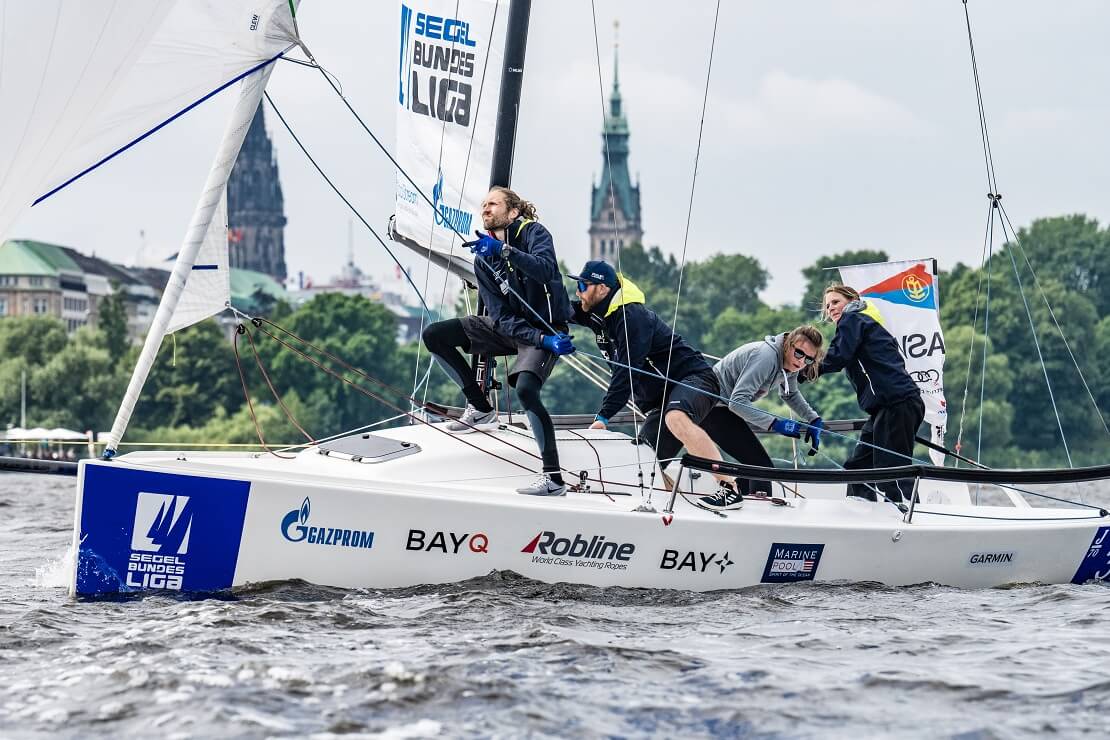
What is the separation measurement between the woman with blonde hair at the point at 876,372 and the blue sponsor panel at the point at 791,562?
82 centimetres

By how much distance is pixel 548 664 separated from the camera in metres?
5.81

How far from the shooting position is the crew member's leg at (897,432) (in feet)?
28.2

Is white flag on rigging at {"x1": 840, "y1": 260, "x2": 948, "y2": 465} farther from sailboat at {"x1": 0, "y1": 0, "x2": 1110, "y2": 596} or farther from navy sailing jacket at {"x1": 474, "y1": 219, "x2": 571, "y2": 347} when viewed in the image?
navy sailing jacket at {"x1": 474, "y1": 219, "x2": 571, "y2": 347}

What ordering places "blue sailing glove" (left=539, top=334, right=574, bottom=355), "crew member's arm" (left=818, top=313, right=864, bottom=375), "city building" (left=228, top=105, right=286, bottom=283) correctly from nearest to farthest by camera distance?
→ 1. "blue sailing glove" (left=539, top=334, right=574, bottom=355)
2. "crew member's arm" (left=818, top=313, right=864, bottom=375)
3. "city building" (left=228, top=105, right=286, bottom=283)

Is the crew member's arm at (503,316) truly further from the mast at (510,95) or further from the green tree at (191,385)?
the green tree at (191,385)

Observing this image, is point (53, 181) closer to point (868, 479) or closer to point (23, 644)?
point (23, 644)

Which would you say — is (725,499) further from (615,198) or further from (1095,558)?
(615,198)

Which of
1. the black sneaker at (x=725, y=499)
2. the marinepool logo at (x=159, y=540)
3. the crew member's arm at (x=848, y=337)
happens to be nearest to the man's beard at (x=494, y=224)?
the black sneaker at (x=725, y=499)

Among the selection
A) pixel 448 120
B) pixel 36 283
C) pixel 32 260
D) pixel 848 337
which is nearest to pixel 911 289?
pixel 848 337

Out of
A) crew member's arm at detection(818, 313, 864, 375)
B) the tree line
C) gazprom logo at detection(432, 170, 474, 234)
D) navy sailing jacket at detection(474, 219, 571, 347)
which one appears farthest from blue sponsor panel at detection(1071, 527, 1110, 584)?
the tree line

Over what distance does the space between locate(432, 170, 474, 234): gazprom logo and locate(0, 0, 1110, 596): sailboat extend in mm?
514

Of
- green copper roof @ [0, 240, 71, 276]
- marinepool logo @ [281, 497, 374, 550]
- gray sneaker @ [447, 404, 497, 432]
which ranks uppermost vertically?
gray sneaker @ [447, 404, 497, 432]

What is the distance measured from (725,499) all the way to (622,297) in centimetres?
119

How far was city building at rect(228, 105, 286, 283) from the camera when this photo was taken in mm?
143375
